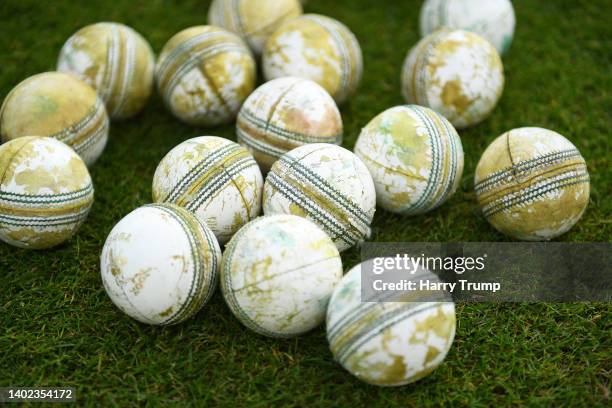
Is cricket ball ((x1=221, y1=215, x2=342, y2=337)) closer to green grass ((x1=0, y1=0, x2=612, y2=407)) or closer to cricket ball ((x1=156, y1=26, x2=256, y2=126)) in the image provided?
green grass ((x1=0, y1=0, x2=612, y2=407))

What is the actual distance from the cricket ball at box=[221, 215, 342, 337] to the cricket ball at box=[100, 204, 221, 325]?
154 mm

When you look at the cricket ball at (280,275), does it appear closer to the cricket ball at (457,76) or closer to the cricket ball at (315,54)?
the cricket ball at (315,54)

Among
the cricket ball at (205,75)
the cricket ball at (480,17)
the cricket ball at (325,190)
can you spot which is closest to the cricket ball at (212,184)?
the cricket ball at (325,190)

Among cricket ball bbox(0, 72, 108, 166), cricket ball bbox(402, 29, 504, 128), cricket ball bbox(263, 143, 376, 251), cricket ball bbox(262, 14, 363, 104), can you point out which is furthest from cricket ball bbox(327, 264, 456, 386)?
cricket ball bbox(0, 72, 108, 166)

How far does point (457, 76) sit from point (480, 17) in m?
0.91

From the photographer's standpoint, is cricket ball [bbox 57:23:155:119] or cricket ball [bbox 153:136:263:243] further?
cricket ball [bbox 57:23:155:119]

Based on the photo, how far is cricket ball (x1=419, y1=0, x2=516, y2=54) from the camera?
17.8 ft

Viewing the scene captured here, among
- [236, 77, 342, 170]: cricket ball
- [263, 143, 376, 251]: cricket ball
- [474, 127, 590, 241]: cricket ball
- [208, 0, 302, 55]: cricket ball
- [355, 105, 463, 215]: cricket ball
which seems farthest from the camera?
[208, 0, 302, 55]: cricket ball

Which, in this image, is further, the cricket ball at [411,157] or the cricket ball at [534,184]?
the cricket ball at [411,157]

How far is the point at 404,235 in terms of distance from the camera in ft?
14.3

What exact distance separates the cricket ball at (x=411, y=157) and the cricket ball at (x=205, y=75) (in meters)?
1.19

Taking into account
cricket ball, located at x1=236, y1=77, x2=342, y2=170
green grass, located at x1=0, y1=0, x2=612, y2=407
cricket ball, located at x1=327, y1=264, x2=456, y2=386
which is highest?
cricket ball, located at x1=236, y1=77, x2=342, y2=170

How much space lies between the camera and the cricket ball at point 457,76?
4.83 meters

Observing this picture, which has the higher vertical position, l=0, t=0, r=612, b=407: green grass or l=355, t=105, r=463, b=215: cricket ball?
l=355, t=105, r=463, b=215: cricket ball
